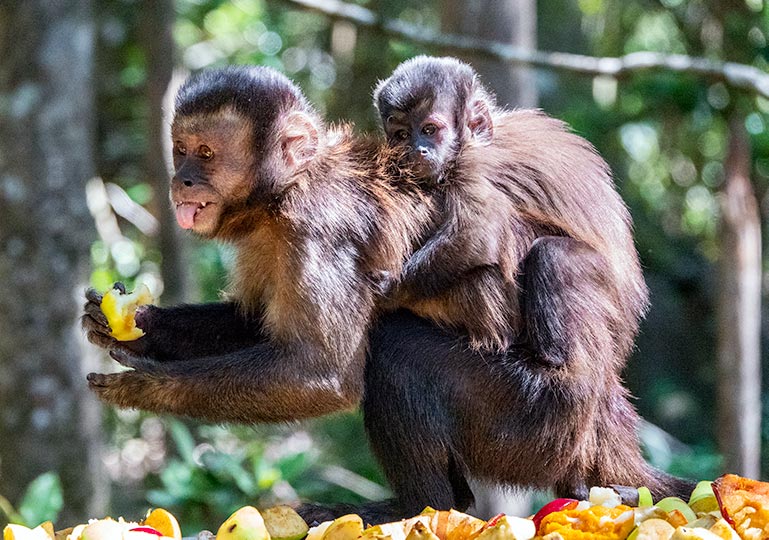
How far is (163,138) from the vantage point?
25.8 feet

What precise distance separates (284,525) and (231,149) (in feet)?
4.36

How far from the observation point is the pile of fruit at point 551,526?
2904mm

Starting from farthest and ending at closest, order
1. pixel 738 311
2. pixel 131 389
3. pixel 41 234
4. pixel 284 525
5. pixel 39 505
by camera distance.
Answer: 1. pixel 738 311
2. pixel 41 234
3. pixel 39 505
4. pixel 131 389
5. pixel 284 525

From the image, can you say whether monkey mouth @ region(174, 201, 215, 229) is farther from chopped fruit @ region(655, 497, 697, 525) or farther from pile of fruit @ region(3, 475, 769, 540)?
chopped fruit @ region(655, 497, 697, 525)

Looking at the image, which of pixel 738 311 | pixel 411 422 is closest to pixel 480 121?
pixel 411 422

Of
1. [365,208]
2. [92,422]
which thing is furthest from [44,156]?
[365,208]

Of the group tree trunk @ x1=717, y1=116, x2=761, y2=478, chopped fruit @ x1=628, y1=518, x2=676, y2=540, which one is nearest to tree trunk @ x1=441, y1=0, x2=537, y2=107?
tree trunk @ x1=717, y1=116, x2=761, y2=478

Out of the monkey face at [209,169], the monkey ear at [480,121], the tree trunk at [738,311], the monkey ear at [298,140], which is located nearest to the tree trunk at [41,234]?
the monkey face at [209,169]

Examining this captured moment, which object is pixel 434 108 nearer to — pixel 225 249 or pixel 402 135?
pixel 402 135

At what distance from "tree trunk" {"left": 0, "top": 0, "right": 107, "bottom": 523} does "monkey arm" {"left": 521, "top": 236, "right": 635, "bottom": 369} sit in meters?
3.12

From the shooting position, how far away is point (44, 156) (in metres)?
5.83

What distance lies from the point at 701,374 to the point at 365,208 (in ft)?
26.5

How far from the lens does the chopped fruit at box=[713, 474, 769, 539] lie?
3.06m

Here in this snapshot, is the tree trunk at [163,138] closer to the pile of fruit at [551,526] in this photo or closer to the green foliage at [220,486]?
the green foliage at [220,486]
